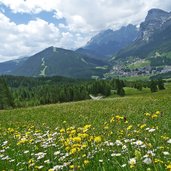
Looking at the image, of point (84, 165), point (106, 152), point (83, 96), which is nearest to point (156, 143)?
point (106, 152)

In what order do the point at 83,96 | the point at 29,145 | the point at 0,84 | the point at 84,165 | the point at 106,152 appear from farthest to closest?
1. the point at 83,96
2. the point at 0,84
3. the point at 29,145
4. the point at 106,152
5. the point at 84,165

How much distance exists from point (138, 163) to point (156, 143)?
2.39m

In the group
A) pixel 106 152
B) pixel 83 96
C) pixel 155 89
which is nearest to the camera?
pixel 106 152

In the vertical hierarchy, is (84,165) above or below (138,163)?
below

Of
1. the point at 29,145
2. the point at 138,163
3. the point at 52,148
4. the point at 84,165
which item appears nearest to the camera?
the point at 138,163

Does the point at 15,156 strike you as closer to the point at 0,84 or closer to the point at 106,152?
the point at 106,152

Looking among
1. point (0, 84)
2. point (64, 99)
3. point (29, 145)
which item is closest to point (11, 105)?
point (0, 84)

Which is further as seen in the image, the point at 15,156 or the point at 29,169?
the point at 15,156

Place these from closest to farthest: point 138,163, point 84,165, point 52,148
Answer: point 138,163 → point 84,165 → point 52,148

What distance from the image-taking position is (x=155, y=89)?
495 feet

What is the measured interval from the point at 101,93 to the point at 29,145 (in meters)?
138

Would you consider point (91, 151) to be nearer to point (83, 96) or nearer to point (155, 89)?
point (83, 96)

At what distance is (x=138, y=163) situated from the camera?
5.05m

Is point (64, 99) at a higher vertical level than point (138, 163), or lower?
lower
